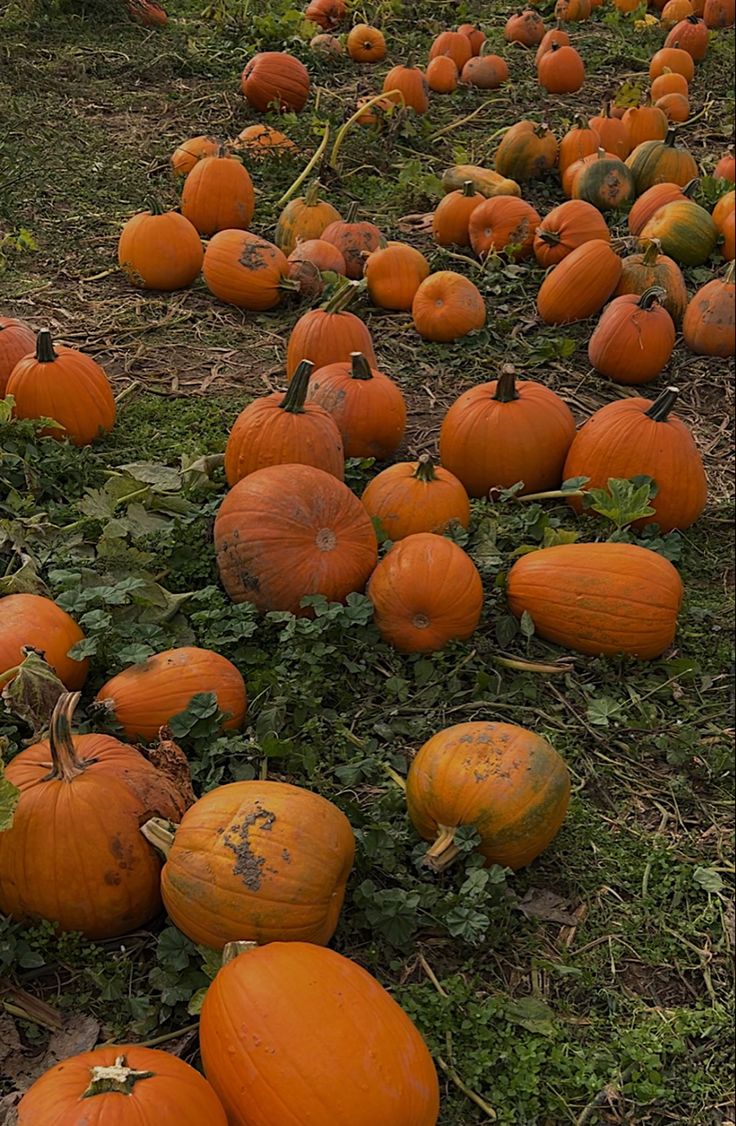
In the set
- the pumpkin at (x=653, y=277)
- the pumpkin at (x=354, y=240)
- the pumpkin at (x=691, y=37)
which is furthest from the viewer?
the pumpkin at (x=691, y=37)

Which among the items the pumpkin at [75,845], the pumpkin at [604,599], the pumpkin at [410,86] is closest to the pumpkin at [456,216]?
the pumpkin at [410,86]

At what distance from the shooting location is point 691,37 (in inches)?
398

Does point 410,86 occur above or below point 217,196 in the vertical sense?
above

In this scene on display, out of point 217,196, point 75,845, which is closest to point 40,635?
point 75,845

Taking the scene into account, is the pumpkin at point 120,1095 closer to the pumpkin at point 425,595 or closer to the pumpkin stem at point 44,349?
the pumpkin at point 425,595

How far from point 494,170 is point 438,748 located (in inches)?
242

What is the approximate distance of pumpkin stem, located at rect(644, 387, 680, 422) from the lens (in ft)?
14.2

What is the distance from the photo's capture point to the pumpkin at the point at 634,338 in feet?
17.9

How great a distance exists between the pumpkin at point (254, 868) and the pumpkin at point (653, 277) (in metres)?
4.30

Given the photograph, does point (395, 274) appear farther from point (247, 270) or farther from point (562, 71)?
point (562, 71)

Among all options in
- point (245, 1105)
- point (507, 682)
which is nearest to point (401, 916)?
point (245, 1105)

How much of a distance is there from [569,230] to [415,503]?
3.13 m

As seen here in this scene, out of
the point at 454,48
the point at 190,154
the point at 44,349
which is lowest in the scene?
the point at 44,349

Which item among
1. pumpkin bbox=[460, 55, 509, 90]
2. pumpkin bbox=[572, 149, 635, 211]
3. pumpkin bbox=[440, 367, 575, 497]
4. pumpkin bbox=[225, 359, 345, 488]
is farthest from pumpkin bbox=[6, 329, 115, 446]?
pumpkin bbox=[460, 55, 509, 90]
